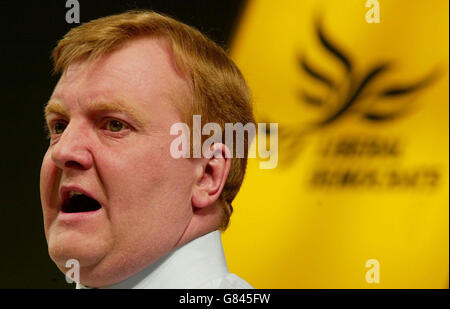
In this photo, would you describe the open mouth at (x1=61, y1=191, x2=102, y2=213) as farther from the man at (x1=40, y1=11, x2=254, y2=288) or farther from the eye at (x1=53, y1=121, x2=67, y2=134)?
the eye at (x1=53, y1=121, x2=67, y2=134)

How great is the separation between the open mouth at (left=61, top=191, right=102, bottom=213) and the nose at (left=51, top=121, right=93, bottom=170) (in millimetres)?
98

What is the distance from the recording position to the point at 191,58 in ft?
5.24

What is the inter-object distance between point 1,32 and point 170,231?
125 cm

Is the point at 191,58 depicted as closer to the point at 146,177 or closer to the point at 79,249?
the point at 146,177

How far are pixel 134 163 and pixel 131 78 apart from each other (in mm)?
206

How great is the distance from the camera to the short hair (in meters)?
1.58

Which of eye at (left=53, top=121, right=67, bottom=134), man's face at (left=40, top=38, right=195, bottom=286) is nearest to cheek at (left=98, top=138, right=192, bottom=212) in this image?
man's face at (left=40, top=38, right=195, bottom=286)

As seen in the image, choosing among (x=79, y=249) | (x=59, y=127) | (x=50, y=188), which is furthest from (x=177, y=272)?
(x=59, y=127)

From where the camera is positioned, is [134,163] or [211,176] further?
[211,176]

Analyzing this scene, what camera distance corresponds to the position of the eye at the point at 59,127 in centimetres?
161

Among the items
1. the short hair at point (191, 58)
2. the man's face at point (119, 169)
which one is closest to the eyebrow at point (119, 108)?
the man's face at point (119, 169)

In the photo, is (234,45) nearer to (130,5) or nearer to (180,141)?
(130,5)

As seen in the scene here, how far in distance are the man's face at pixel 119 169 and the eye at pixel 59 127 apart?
5cm

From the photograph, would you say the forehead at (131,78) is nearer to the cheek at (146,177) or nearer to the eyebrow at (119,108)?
the eyebrow at (119,108)
